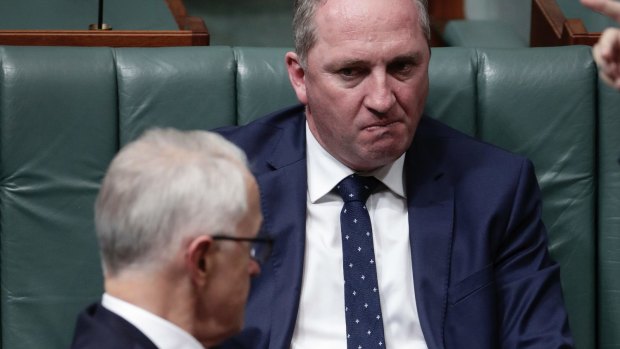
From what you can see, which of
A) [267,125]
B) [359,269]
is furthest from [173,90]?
[359,269]

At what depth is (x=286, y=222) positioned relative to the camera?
198 centimetres

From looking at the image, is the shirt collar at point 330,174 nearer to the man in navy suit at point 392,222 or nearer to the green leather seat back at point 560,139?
the man in navy suit at point 392,222

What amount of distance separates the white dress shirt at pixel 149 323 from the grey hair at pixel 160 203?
41 millimetres

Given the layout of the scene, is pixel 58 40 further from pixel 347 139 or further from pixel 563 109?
pixel 563 109

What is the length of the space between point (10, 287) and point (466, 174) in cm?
93

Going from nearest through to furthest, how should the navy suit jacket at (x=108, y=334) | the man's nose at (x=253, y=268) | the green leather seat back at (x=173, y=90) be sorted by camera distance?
the navy suit jacket at (x=108, y=334)
the man's nose at (x=253, y=268)
the green leather seat back at (x=173, y=90)

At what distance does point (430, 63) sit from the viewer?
2225 millimetres

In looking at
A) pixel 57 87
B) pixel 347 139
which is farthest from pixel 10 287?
pixel 347 139

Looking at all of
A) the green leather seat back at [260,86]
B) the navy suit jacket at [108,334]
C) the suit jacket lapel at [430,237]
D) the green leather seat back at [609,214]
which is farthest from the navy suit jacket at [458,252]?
the navy suit jacket at [108,334]

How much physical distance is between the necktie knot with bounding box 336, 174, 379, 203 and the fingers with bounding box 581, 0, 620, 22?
676 mm

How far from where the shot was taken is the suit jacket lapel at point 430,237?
1.95 m

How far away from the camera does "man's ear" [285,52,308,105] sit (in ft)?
6.85

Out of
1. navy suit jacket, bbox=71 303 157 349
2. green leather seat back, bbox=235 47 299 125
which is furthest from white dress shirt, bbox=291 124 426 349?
navy suit jacket, bbox=71 303 157 349

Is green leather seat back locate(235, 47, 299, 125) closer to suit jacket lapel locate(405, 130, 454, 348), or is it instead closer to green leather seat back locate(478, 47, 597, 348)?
suit jacket lapel locate(405, 130, 454, 348)
